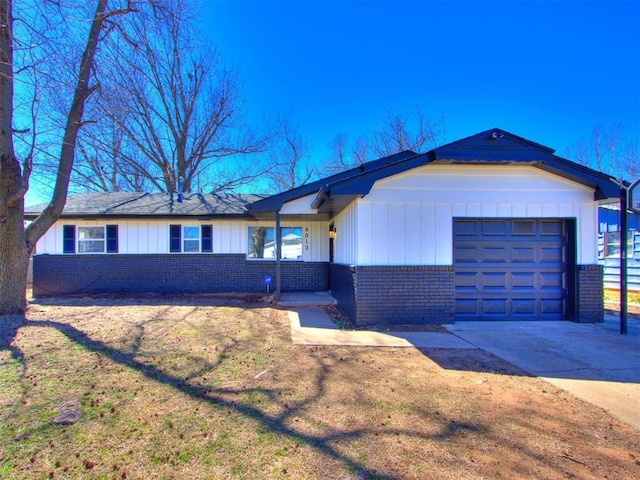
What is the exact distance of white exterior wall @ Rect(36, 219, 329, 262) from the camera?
12250 mm

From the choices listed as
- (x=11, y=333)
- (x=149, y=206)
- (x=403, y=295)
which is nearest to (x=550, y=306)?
(x=403, y=295)

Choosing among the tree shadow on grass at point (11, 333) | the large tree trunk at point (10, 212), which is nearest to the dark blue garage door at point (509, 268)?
the tree shadow on grass at point (11, 333)

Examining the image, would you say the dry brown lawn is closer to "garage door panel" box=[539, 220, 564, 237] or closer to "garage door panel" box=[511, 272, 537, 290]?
"garage door panel" box=[511, 272, 537, 290]

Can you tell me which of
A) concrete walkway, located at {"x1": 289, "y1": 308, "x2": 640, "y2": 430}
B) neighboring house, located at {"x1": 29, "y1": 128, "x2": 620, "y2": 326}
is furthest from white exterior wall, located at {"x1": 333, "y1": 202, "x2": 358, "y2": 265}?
concrete walkway, located at {"x1": 289, "y1": 308, "x2": 640, "y2": 430}

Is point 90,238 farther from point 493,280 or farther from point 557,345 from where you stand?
point 557,345

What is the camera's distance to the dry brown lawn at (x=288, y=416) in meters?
2.45

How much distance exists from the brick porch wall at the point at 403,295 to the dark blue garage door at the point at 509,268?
497mm

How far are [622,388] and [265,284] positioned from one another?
9.85 meters

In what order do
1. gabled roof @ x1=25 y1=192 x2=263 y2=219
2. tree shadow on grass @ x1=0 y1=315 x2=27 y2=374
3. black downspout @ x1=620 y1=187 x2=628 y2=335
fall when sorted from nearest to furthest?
tree shadow on grass @ x1=0 y1=315 x2=27 y2=374 < black downspout @ x1=620 y1=187 x2=628 y2=335 < gabled roof @ x1=25 y1=192 x2=263 y2=219

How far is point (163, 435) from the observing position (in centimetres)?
283

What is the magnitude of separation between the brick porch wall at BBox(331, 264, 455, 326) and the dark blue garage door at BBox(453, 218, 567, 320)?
0.50 metres

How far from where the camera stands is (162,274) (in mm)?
12250

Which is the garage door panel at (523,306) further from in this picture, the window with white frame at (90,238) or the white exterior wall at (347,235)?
the window with white frame at (90,238)

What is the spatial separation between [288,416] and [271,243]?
380 inches
